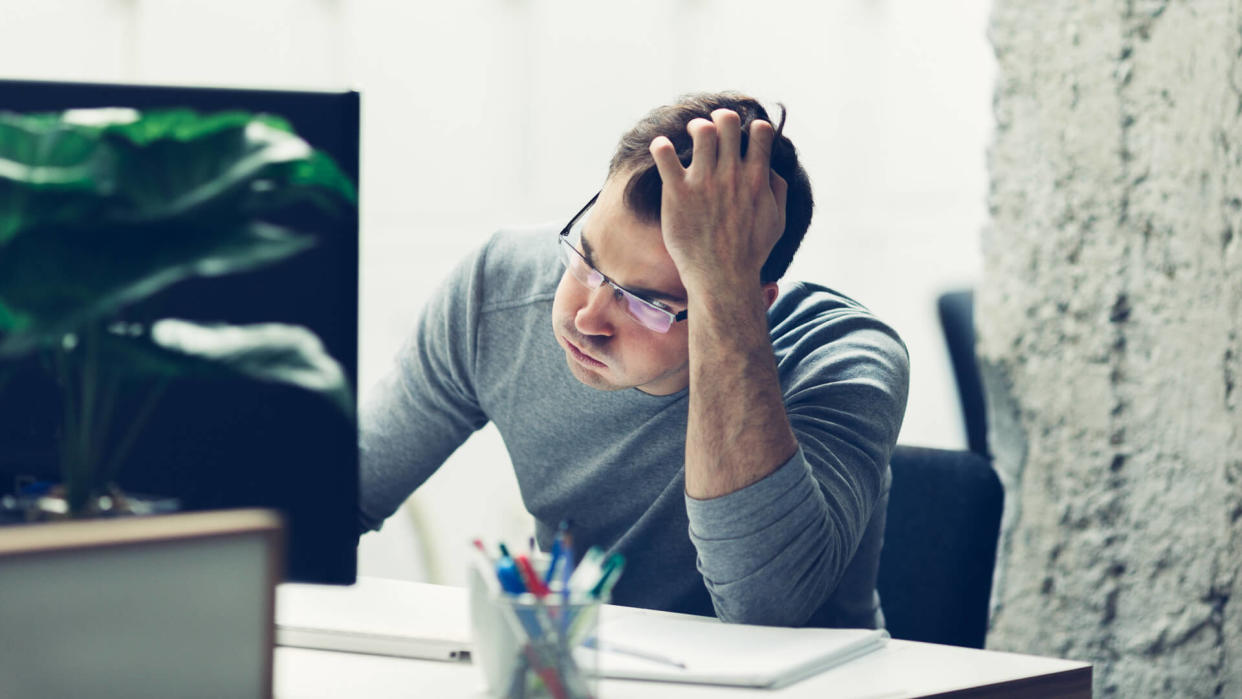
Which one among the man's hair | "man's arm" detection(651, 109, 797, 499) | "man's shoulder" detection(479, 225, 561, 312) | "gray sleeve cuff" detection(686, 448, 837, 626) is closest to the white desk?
"gray sleeve cuff" detection(686, 448, 837, 626)

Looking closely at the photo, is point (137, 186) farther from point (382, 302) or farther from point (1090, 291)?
point (382, 302)

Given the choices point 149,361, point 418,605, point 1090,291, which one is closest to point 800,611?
point 418,605

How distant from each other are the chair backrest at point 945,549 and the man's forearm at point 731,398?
0.29 meters

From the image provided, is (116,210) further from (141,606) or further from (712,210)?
(712,210)

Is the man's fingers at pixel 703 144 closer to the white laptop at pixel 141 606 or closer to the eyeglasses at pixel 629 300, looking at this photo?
the eyeglasses at pixel 629 300

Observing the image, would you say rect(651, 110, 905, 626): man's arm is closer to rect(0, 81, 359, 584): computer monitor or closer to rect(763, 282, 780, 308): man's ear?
rect(763, 282, 780, 308): man's ear

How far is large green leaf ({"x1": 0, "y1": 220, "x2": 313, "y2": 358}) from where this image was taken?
605mm

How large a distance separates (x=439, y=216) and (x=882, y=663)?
239 cm

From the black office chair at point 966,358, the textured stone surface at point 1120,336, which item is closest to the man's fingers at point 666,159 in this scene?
the textured stone surface at point 1120,336

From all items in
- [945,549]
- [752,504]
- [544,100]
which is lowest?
[945,549]

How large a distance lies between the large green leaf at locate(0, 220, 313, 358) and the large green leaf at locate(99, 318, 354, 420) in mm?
27

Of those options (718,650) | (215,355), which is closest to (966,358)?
(718,650)

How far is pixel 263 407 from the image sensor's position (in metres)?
0.75

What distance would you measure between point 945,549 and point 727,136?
1.63 ft
